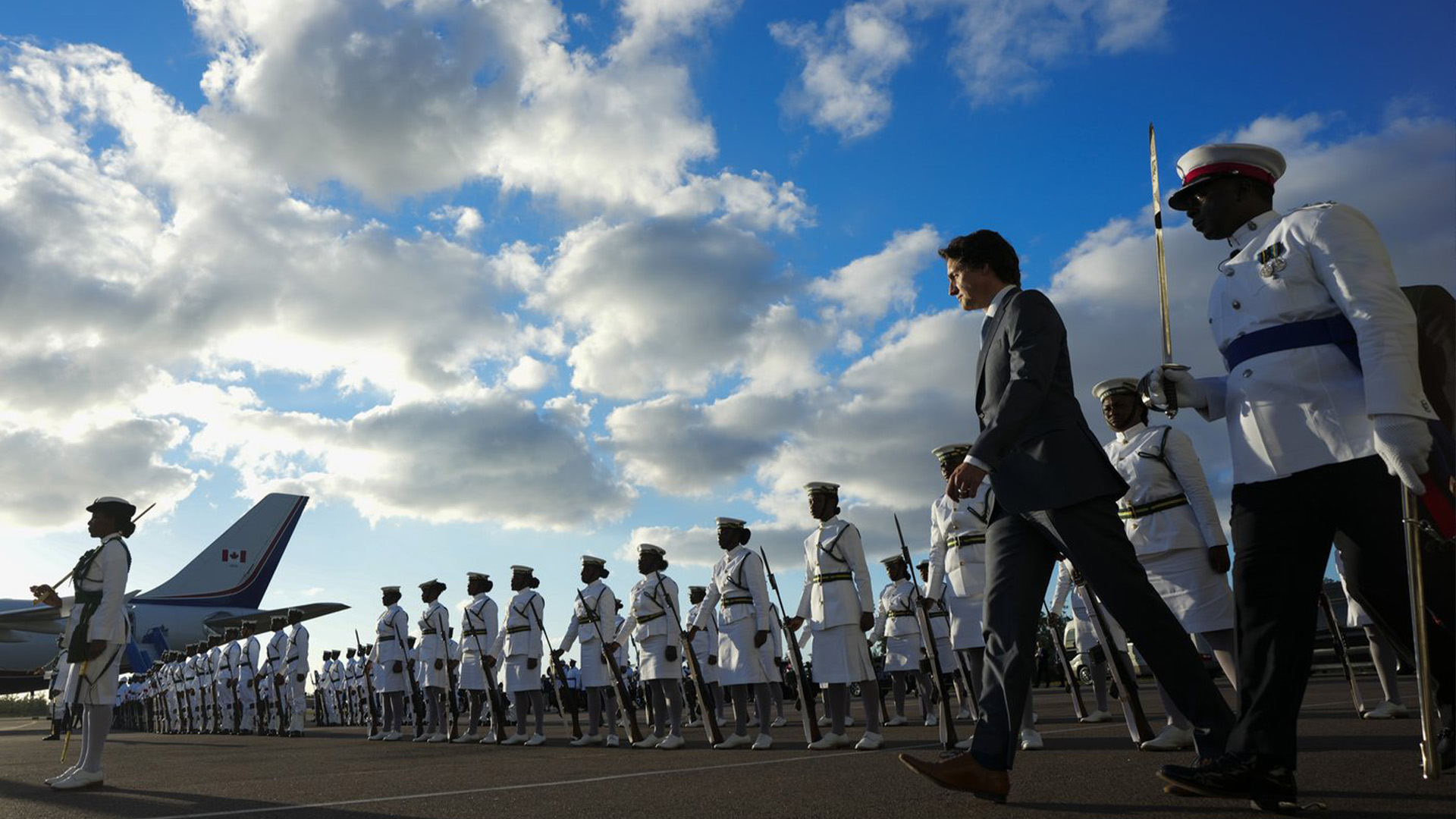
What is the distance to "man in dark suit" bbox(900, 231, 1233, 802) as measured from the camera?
3.84 meters

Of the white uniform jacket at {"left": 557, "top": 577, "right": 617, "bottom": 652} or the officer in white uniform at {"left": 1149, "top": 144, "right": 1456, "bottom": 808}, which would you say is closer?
the officer in white uniform at {"left": 1149, "top": 144, "right": 1456, "bottom": 808}

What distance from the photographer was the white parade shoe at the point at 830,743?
8484 mm

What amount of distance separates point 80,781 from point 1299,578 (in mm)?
7286

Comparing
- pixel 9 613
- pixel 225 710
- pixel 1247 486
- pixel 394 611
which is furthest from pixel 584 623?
pixel 9 613

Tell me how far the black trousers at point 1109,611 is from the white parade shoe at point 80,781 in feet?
20.0

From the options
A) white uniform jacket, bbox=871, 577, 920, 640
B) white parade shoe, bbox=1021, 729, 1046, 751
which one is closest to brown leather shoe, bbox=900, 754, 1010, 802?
white parade shoe, bbox=1021, 729, 1046, 751

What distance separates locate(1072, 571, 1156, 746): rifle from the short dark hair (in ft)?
6.63

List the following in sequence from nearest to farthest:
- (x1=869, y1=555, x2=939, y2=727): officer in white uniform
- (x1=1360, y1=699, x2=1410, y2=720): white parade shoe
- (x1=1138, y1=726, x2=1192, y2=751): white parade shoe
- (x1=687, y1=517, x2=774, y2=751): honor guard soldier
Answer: (x1=1138, y1=726, x2=1192, y2=751): white parade shoe, (x1=1360, y1=699, x2=1410, y2=720): white parade shoe, (x1=687, y1=517, x2=774, y2=751): honor guard soldier, (x1=869, y1=555, x2=939, y2=727): officer in white uniform

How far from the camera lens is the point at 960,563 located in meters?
8.20

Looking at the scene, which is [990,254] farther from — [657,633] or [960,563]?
[657,633]

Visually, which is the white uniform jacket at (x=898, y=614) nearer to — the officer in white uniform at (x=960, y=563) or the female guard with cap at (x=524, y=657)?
the female guard with cap at (x=524, y=657)

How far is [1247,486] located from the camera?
354 centimetres

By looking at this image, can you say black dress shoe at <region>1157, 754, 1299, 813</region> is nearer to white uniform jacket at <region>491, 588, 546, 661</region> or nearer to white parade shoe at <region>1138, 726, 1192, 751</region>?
white parade shoe at <region>1138, 726, 1192, 751</region>

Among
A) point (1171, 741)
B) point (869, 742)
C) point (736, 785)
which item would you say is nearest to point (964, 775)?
point (736, 785)
